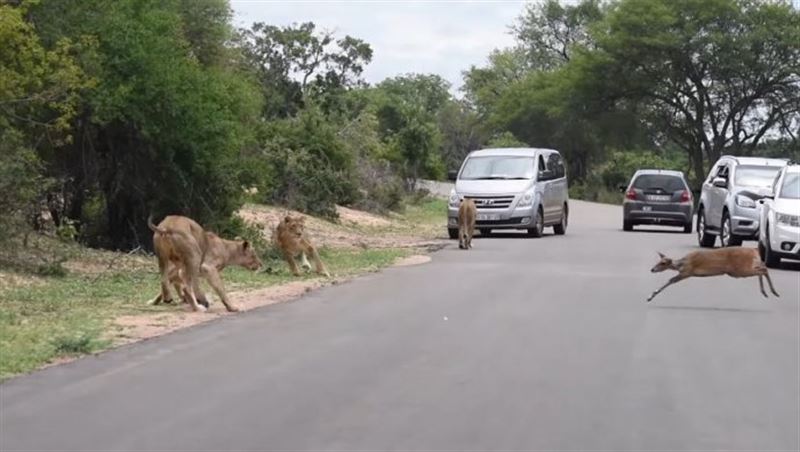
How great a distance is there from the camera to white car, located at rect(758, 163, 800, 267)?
2244 cm

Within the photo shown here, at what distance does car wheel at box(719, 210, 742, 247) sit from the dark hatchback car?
8.43 metres

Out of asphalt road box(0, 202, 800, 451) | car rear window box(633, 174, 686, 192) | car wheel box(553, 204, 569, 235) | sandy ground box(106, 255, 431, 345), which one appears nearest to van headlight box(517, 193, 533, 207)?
car wheel box(553, 204, 569, 235)

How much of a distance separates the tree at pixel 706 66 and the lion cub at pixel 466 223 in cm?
3677

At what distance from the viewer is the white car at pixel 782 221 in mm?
22438

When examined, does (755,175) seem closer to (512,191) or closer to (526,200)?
(526,200)

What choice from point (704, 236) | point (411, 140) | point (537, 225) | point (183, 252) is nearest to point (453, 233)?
point (537, 225)

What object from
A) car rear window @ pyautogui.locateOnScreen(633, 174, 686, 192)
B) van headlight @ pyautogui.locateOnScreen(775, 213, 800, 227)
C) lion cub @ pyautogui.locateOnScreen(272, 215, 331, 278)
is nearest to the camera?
lion cub @ pyautogui.locateOnScreen(272, 215, 331, 278)

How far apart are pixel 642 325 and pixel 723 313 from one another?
1.76m

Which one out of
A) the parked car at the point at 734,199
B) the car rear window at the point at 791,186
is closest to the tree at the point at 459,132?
the parked car at the point at 734,199

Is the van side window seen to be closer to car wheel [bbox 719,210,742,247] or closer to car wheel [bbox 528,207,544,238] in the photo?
car wheel [bbox 528,207,544,238]

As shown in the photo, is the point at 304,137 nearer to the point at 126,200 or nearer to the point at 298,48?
the point at 126,200

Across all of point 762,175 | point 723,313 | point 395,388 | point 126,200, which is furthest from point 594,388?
point 762,175

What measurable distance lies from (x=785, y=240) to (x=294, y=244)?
7.99 meters

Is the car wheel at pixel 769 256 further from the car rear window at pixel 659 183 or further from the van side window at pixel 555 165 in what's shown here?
the car rear window at pixel 659 183
